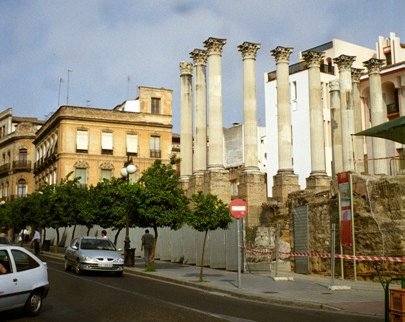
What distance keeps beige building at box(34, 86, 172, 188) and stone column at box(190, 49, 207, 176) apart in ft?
61.9

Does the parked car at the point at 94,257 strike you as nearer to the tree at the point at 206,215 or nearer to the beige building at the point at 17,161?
the tree at the point at 206,215

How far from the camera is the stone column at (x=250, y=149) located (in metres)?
38.2

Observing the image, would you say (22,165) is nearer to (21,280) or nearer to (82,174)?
(82,174)

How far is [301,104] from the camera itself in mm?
56656

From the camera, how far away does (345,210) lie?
20078 mm

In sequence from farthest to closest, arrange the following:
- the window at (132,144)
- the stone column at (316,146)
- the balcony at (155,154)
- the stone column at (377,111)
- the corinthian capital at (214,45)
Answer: the balcony at (155,154)
the window at (132,144)
the stone column at (377,111)
the corinthian capital at (214,45)
the stone column at (316,146)

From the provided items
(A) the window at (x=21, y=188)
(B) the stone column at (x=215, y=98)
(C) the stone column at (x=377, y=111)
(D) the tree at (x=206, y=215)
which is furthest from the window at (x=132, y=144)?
(D) the tree at (x=206, y=215)

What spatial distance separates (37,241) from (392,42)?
38084 mm

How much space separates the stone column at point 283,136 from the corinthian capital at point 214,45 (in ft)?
13.9

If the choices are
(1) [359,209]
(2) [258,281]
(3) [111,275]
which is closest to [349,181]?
Answer: (1) [359,209]

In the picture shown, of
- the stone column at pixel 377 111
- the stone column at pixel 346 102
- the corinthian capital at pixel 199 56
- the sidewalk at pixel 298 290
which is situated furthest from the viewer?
the corinthian capital at pixel 199 56

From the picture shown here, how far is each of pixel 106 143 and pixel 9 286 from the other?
166 ft

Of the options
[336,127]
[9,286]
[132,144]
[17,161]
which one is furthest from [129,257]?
[17,161]

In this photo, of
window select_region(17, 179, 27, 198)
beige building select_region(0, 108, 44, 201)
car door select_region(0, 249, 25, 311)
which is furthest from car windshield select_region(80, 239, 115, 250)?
window select_region(17, 179, 27, 198)
